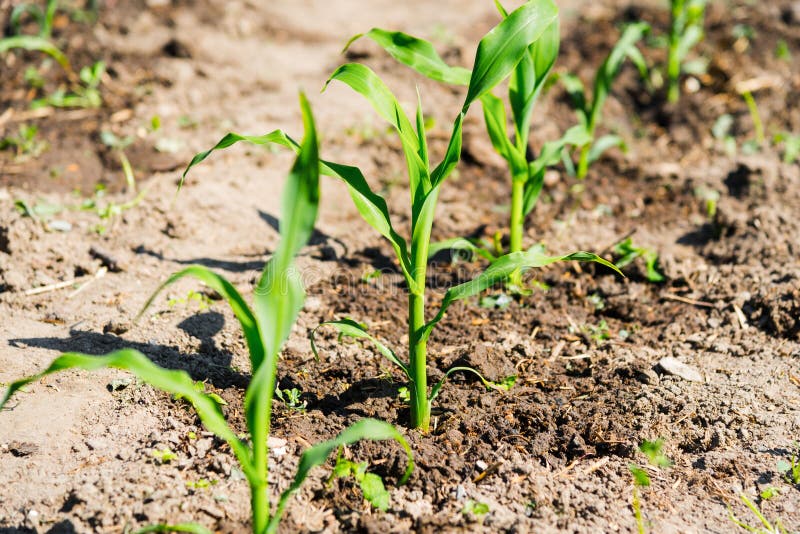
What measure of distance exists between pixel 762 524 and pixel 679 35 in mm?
3454

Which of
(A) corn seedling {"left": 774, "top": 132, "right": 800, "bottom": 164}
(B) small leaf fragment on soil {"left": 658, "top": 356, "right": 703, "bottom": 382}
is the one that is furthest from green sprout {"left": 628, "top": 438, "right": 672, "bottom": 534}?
(A) corn seedling {"left": 774, "top": 132, "right": 800, "bottom": 164}

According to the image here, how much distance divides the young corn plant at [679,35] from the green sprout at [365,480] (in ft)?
11.2

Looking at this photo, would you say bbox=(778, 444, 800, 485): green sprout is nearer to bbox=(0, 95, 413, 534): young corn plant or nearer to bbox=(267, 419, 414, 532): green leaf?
bbox=(267, 419, 414, 532): green leaf

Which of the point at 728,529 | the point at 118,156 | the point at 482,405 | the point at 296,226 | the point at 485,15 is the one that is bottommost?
the point at 728,529

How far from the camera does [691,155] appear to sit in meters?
4.17

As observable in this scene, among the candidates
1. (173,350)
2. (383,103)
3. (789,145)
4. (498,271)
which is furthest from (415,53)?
(789,145)

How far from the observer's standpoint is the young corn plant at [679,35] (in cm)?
425

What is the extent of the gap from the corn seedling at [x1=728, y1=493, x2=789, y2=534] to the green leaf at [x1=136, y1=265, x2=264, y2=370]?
4.86 feet

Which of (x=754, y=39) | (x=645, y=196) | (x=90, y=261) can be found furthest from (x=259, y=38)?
(x=754, y=39)

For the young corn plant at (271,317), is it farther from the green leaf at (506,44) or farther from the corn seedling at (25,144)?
the corn seedling at (25,144)

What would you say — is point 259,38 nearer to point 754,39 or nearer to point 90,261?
point 90,261

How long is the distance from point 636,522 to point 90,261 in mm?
2479

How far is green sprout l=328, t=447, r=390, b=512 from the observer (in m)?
2.06

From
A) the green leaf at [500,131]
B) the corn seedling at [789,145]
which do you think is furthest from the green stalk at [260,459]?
the corn seedling at [789,145]
